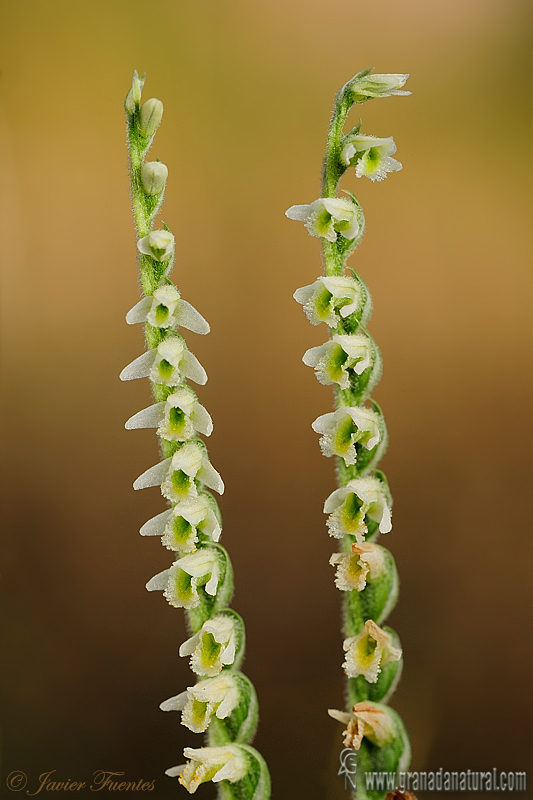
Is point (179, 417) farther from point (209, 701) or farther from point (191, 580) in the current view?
point (209, 701)

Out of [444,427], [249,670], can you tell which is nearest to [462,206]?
[444,427]

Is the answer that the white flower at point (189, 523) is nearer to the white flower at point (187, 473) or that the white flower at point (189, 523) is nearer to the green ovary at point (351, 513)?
the white flower at point (187, 473)

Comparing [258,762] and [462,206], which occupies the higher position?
[462,206]

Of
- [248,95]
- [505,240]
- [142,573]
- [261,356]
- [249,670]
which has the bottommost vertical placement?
[249,670]

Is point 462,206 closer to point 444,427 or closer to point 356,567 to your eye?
point 444,427

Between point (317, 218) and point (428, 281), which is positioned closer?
point (317, 218)
